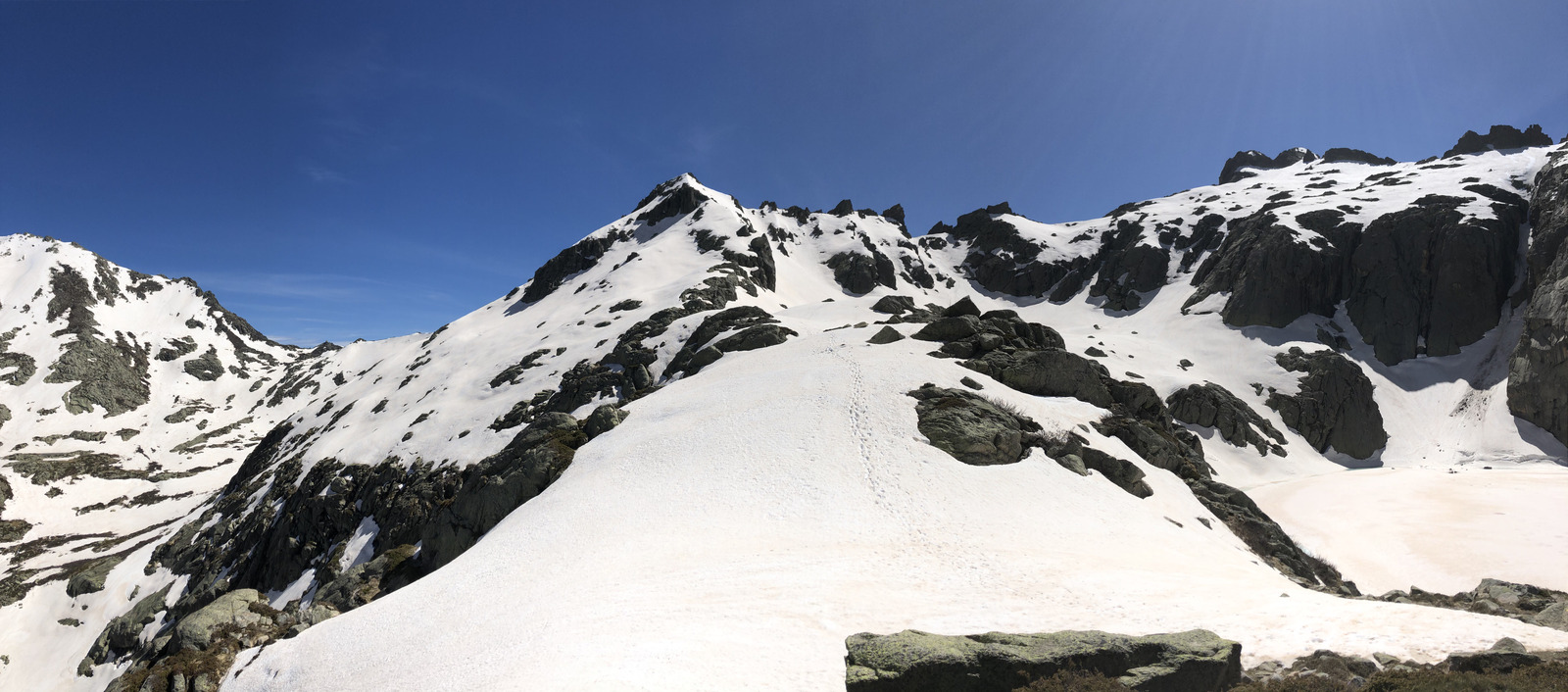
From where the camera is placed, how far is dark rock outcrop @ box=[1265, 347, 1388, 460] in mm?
54125

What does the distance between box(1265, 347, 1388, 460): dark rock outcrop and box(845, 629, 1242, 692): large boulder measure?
6536cm

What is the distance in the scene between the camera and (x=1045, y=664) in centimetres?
799

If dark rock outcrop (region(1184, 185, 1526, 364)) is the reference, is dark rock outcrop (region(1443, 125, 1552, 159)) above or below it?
above

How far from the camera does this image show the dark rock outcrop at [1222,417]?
46.8 m

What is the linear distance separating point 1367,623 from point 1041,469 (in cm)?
1332

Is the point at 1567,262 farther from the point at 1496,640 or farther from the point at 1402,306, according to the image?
the point at 1496,640

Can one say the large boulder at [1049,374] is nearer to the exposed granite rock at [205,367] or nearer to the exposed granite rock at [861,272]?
the exposed granite rock at [861,272]

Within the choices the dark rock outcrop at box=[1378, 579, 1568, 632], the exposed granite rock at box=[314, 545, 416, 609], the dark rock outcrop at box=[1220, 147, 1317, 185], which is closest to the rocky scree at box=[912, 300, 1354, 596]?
the dark rock outcrop at box=[1378, 579, 1568, 632]

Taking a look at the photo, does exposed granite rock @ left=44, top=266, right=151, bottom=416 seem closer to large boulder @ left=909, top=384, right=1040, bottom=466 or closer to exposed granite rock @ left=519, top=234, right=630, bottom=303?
exposed granite rock @ left=519, top=234, right=630, bottom=303

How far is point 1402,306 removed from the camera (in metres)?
70.3

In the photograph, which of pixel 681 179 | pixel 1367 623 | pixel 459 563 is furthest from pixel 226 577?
pixel 681 179

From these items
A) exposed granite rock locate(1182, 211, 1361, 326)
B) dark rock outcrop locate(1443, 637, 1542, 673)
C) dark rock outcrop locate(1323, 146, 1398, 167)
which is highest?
dark rock outcrop locate(1323, 146, 1398, 167)

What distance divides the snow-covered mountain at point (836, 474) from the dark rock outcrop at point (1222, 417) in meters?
0.37

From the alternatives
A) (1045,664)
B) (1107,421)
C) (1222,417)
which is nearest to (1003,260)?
(1222,417)
